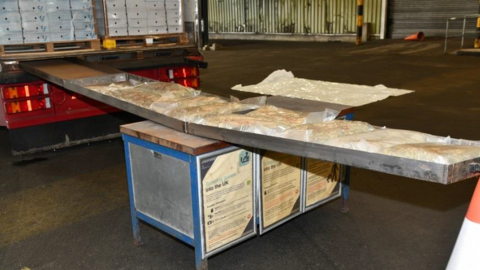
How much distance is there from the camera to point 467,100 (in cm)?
898

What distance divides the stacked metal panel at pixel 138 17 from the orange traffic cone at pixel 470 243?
559 cm

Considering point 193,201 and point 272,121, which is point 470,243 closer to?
point 272,121

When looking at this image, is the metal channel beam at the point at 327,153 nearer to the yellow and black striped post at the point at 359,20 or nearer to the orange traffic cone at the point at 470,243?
the orange traffic cone at the point at 470,243

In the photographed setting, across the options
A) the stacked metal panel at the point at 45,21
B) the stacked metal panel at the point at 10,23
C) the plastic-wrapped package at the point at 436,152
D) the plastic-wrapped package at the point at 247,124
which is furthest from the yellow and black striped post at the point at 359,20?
the plastic-wrapped package at the point at 436,152

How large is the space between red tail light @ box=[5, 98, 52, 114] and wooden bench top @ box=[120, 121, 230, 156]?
116 inches

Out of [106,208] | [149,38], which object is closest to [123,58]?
[149,38]

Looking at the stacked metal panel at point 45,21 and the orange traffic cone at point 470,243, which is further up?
the stacked metal panel at point 45,21

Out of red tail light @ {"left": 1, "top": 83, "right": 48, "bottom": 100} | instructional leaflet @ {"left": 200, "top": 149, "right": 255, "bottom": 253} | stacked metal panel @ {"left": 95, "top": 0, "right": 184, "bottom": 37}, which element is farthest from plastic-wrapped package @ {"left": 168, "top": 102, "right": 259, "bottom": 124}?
stacked metal panel @ {"left": 95, "top": 0, "right": 184, "bottom": 37}

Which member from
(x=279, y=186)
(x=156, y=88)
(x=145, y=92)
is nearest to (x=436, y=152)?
(x=279, y=186)

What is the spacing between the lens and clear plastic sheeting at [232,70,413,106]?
30.9 ft

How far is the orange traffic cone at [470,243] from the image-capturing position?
222 cm

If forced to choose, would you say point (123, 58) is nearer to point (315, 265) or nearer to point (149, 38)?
point (149, 38)

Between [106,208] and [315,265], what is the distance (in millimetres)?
2270

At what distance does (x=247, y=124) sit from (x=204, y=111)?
0.59 meters
